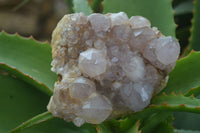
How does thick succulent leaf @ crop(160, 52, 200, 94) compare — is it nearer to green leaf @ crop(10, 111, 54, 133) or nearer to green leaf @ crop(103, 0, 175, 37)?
green leaf @ crop(103, 0, 175, 37)

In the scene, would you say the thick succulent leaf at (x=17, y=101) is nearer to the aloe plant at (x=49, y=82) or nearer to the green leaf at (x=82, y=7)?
the aloe plant at (x=49, y=82)

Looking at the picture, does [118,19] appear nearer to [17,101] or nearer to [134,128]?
[134,128]

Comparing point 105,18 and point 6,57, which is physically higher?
point 105,18

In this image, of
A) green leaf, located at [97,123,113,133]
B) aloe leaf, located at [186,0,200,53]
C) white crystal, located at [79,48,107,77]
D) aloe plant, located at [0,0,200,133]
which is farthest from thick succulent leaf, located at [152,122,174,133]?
aloe leaf, located at [186,0,200,53]

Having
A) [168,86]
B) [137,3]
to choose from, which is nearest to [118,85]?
[168,86]

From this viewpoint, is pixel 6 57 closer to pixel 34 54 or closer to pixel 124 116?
pixel 34 54

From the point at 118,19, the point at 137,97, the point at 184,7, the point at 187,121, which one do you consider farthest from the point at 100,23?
the point at 184,7
